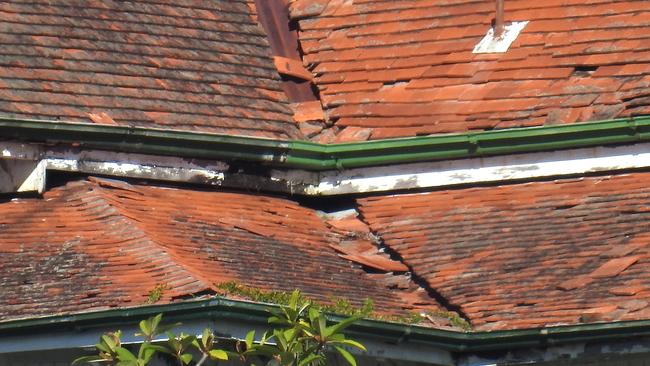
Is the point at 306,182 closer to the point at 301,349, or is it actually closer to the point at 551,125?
the point at 551,125

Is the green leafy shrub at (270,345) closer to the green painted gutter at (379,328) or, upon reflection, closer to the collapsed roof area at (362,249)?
the green painted gutter at (379,328)

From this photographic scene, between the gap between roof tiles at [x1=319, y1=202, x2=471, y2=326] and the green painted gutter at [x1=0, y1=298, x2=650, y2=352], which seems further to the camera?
the gap between roof tiles at [x1=319, y1=202, x2=471, y2=326]

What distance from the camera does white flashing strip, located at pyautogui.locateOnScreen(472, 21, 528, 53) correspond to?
48.7ft

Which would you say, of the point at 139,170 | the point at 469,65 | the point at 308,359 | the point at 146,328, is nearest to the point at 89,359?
the point at 146,328

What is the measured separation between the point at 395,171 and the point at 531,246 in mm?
1844

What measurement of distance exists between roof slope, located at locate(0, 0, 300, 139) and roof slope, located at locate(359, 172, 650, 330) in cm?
129

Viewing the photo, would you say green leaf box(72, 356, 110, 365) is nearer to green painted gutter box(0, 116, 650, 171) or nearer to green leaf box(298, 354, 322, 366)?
green leaf box(298, 354, 322, 366)

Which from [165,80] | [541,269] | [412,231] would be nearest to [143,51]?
[165,80]

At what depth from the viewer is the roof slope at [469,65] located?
14203 mm

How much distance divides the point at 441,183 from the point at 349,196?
0.67m

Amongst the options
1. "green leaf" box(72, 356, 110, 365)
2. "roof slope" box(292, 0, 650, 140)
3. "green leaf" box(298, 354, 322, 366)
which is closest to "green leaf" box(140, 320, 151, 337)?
"green leaf" box(72, 356, 110, 365)

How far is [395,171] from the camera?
1413 cm

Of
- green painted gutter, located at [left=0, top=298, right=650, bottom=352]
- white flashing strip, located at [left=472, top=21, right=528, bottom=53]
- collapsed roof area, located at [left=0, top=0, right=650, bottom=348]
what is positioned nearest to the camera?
green painted gutter, located at [left=0, top=298, right=650, bottom=352]

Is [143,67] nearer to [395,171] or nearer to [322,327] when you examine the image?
[395,171]
